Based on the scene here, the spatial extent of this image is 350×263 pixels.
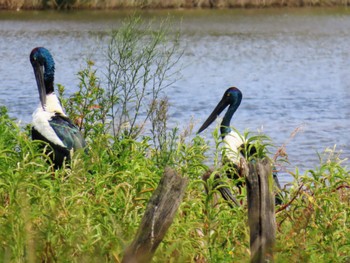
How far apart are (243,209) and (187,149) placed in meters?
1.24

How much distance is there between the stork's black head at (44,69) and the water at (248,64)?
1.24m

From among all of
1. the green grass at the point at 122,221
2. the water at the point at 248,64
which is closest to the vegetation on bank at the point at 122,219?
the green grass at the point at 122,221

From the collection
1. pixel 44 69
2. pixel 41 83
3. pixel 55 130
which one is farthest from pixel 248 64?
pixel 55 130

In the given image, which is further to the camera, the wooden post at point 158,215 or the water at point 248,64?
the water at point 248,64

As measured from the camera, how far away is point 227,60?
24.7 m

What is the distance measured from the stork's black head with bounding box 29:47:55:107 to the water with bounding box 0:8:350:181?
1238 mm

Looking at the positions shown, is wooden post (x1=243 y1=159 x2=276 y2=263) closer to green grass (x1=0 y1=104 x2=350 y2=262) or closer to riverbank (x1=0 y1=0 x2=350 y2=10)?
green grass (x1=0 y1=104 x2=350 y2=262)

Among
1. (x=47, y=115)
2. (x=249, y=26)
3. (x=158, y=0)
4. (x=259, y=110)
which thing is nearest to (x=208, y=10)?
(x=158, y=0)

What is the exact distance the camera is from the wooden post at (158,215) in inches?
175

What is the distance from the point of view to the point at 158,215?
444 centimetres

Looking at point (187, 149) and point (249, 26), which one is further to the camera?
point (249, 26)

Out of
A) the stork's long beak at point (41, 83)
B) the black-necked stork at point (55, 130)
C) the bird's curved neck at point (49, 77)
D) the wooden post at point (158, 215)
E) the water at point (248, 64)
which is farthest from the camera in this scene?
the water at point (248, 64)

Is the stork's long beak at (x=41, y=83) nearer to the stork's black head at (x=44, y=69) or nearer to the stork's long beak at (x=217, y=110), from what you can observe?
the stork's black head at (x=44, y=69)

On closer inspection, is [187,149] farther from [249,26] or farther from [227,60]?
[249,26]
